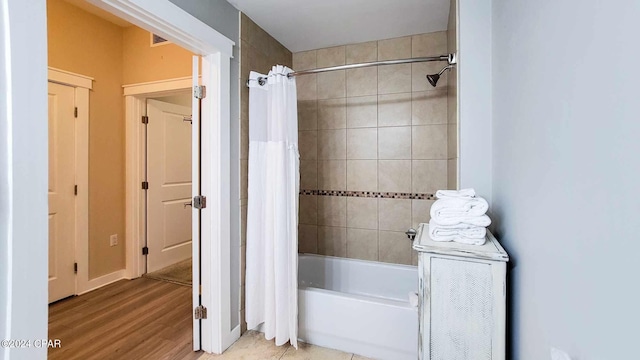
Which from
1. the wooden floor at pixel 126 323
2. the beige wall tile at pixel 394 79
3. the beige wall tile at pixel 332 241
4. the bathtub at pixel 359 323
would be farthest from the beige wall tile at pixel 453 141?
the wooden floor at pixel 126 323

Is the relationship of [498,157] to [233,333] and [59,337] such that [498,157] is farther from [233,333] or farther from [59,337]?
[59,337]

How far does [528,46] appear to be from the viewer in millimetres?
926

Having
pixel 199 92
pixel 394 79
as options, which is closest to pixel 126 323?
pixel 199 92

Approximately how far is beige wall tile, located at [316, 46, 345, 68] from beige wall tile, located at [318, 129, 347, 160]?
0.67 metres

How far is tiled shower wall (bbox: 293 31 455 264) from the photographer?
7.72 ft

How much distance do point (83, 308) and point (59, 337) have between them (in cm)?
46

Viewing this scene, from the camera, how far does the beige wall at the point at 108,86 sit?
258cm

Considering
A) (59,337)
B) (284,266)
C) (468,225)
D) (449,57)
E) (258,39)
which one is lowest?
(59,337)

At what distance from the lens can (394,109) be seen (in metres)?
2.44

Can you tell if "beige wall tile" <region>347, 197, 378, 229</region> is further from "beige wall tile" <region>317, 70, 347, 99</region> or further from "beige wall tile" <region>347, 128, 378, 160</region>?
"beige wall tile" <region>317, 70, 347, 99</region>

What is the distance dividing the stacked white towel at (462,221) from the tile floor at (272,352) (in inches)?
46.1

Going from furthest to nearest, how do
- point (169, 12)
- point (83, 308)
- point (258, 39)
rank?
1. point (83, 308)
2. point (258, 39)
3. point (169, 12)

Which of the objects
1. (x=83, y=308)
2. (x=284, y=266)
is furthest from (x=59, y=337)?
(x=284, y=266)

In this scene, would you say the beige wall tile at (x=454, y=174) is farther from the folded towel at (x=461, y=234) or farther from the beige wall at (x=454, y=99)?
the folded towel at (x=461, y=234)
